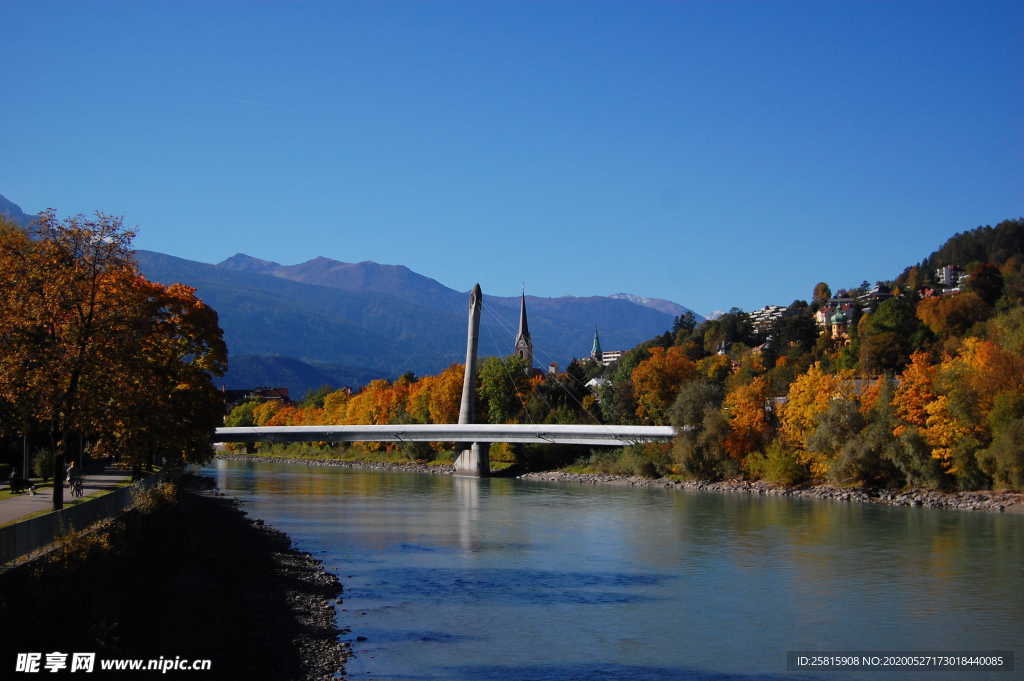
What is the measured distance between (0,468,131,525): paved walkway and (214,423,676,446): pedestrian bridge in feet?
102

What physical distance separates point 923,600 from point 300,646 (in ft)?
38.4

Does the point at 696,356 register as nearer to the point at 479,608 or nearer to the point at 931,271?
the point at 931,271

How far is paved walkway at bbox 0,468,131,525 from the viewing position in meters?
17.8

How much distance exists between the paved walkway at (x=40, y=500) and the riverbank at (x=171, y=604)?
1.54 m

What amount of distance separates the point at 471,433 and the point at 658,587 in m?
43.6

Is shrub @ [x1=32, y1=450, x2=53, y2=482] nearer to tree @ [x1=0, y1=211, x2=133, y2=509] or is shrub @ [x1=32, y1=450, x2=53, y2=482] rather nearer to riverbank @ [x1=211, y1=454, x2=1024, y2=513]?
tree @ [x1=0, y1=211, x2=133, y2=509]

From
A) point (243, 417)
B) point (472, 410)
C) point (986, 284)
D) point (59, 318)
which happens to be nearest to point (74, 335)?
point (59, 318)

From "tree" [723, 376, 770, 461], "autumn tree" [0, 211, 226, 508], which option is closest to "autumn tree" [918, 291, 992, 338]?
"tree" [723, 376, 770, 461]

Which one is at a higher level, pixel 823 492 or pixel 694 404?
pixel 694 404

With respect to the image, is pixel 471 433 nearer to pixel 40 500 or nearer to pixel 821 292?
pixel 40 500

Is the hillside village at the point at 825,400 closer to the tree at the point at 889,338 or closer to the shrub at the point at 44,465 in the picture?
the tree at the point at 889,338

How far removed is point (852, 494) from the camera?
41344 millimetres

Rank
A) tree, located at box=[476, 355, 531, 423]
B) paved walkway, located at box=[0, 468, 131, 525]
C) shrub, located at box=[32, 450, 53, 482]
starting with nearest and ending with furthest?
1. paved walkway, located at box=[0, 468, 131, 525]
2. shrub, located at box=[32, 450, 53, 482]
3. tree, located at box=[476, 355, 531, 423]

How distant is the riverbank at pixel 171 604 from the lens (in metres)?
11.9
